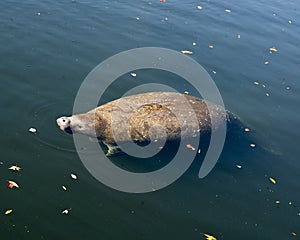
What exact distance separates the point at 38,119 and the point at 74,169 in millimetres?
2639

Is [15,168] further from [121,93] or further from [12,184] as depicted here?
[121,93]

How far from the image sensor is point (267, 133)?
14.7 m

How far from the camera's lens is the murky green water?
1044cm

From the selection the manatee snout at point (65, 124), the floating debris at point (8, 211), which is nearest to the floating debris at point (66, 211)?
the floating debris at point (8, 211)

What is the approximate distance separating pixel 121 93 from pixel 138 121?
2.75 meters

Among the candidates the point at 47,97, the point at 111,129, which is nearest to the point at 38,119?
the point at 47,97

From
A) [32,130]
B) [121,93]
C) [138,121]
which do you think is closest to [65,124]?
[32,130]

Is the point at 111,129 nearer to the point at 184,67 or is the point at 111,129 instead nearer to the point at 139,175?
the point at 139,175

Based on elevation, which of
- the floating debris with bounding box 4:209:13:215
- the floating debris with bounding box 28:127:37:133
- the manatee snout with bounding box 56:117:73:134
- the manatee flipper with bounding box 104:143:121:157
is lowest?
the floating debris with bounding box 4:209:13:215

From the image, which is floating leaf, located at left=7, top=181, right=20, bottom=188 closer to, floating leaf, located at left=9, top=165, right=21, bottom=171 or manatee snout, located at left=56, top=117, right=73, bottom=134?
floating leaf, located at left=9, top=165, right=21, bottom=171

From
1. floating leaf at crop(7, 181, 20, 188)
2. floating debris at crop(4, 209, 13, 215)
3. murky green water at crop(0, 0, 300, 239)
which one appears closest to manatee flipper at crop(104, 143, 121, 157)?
murky green water at crop(0, 0, 300, 239)

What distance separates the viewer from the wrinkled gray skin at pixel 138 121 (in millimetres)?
12688

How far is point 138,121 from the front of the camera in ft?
41.8

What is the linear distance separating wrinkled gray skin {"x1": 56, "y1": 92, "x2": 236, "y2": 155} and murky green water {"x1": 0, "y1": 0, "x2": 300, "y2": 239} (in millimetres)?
940
